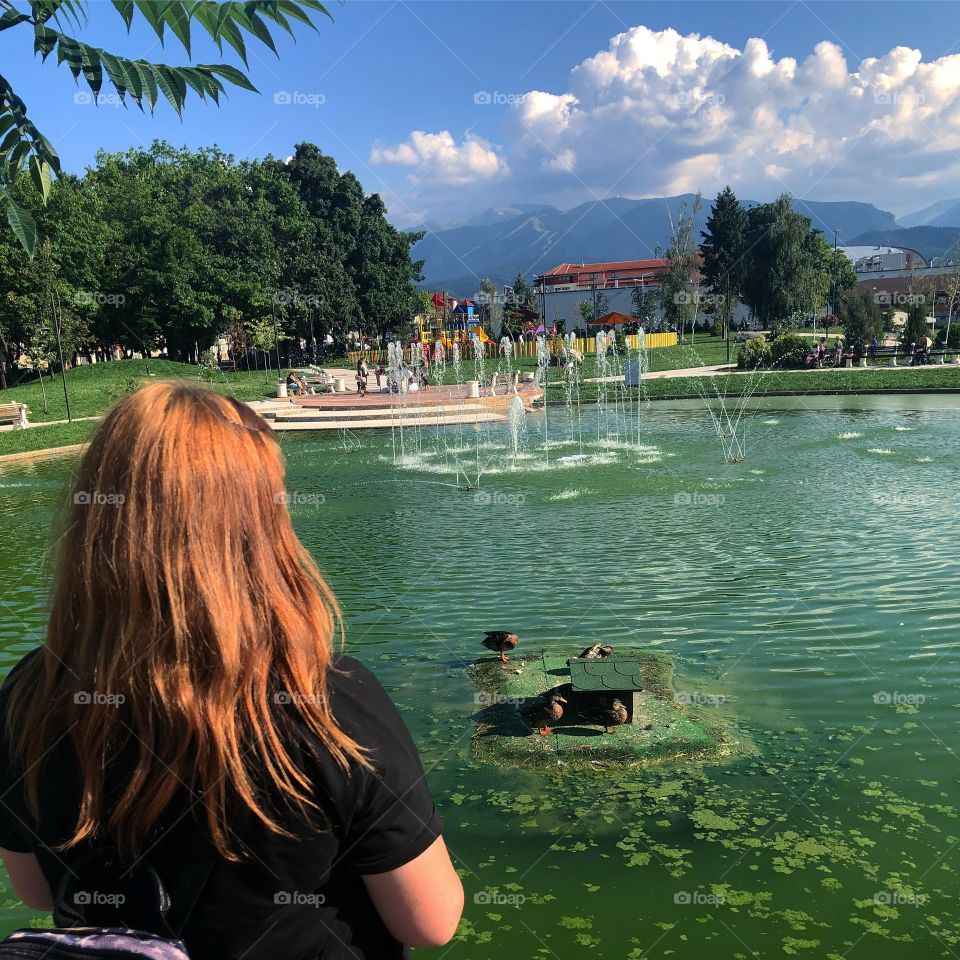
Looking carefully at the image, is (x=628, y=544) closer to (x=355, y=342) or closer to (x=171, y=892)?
(x=171, y=892)

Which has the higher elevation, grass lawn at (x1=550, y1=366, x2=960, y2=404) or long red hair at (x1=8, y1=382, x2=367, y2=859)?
long red hair at (x1=8, y1=382, x2=367, y2=859)

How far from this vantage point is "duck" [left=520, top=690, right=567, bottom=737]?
613 centimetres

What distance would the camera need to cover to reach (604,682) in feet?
19.7

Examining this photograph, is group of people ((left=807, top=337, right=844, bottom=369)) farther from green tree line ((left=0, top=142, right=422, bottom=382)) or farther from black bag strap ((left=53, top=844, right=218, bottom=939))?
black bag strap ((left=53, top=844, right=218, bottom=939))

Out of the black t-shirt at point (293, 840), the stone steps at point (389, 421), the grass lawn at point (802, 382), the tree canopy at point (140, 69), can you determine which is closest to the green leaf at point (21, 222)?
the tree canopy at point (140, 69)

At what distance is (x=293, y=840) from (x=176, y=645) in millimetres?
419

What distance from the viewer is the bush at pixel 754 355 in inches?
1604

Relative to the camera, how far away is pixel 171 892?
1546 mm

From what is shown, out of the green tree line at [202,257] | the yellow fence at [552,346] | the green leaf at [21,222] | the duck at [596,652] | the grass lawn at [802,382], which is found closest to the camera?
the green leaf at [21,222]

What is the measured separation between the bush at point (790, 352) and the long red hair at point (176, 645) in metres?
41.7

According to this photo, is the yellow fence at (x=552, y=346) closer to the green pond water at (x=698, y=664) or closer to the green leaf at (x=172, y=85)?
the green pond water at (x=698, y=664)

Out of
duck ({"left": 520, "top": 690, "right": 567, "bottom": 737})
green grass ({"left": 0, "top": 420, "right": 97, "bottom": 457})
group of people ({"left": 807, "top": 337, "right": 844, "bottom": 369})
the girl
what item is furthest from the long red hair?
group of people ({"left": 807, "top": 337, "right": 844, "bottom": 369})

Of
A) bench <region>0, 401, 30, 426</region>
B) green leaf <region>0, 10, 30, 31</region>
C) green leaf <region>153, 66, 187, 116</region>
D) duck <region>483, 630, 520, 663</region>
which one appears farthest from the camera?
bench <region>0, 401, 30, 426</region>

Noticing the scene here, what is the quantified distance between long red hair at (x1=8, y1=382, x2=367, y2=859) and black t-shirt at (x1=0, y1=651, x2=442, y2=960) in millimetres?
32
